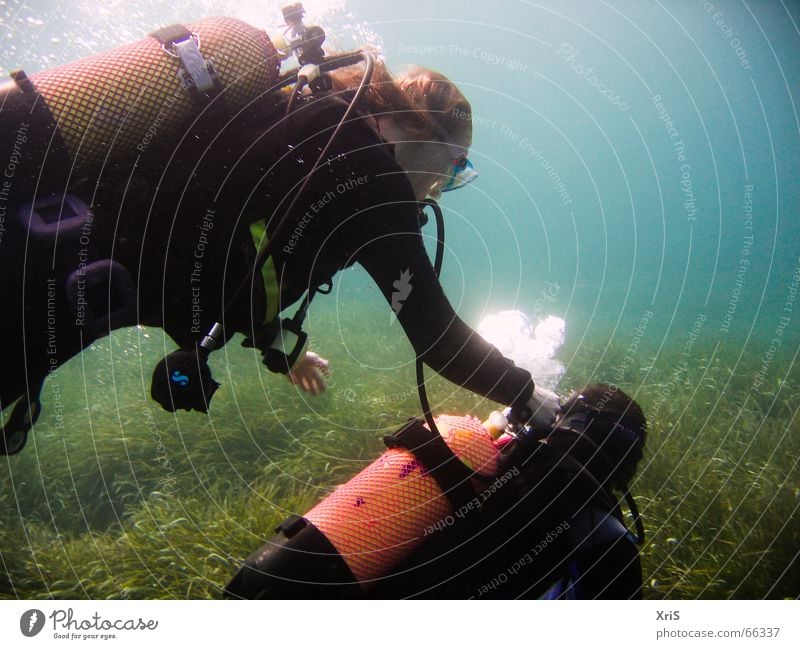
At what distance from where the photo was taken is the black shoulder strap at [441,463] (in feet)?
5.01

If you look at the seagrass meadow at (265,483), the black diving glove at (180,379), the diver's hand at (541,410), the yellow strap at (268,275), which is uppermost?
the yellow strap at (268,275)

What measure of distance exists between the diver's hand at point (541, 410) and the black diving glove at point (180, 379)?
115cm

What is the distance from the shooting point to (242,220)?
1.40 metres

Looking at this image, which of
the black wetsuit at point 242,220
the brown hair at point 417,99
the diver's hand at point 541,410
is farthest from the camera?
the brown hair at point 417,99

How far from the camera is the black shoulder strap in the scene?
5.01 feet

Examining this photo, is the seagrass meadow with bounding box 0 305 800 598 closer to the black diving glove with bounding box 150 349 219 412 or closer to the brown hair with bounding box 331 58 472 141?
the black diving glove with bounding box 150 349 219 412

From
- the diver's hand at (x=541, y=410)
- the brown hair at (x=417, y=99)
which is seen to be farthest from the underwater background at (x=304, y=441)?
the diver's hand at (x=541, y=410)

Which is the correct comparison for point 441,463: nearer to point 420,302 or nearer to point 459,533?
point 459,533

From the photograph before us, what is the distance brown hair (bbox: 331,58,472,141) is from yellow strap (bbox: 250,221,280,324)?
0.73m

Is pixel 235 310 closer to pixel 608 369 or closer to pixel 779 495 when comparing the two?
pixel 779 495

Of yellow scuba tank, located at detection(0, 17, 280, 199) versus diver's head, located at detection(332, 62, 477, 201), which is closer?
yellow scuba tank, located at detection(0, 17, 280, 199)

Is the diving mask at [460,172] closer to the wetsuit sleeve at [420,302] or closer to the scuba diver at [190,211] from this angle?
the scuba diver at [190,211]

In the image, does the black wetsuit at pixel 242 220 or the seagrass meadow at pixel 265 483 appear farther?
the seagrass meadow at pixel 265 483

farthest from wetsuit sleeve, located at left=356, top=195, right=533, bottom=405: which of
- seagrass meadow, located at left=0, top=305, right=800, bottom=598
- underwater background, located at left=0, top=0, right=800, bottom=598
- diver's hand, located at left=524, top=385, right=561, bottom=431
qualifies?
seagrass meadow, located at left=0, top=305, right=800, bottom=598
